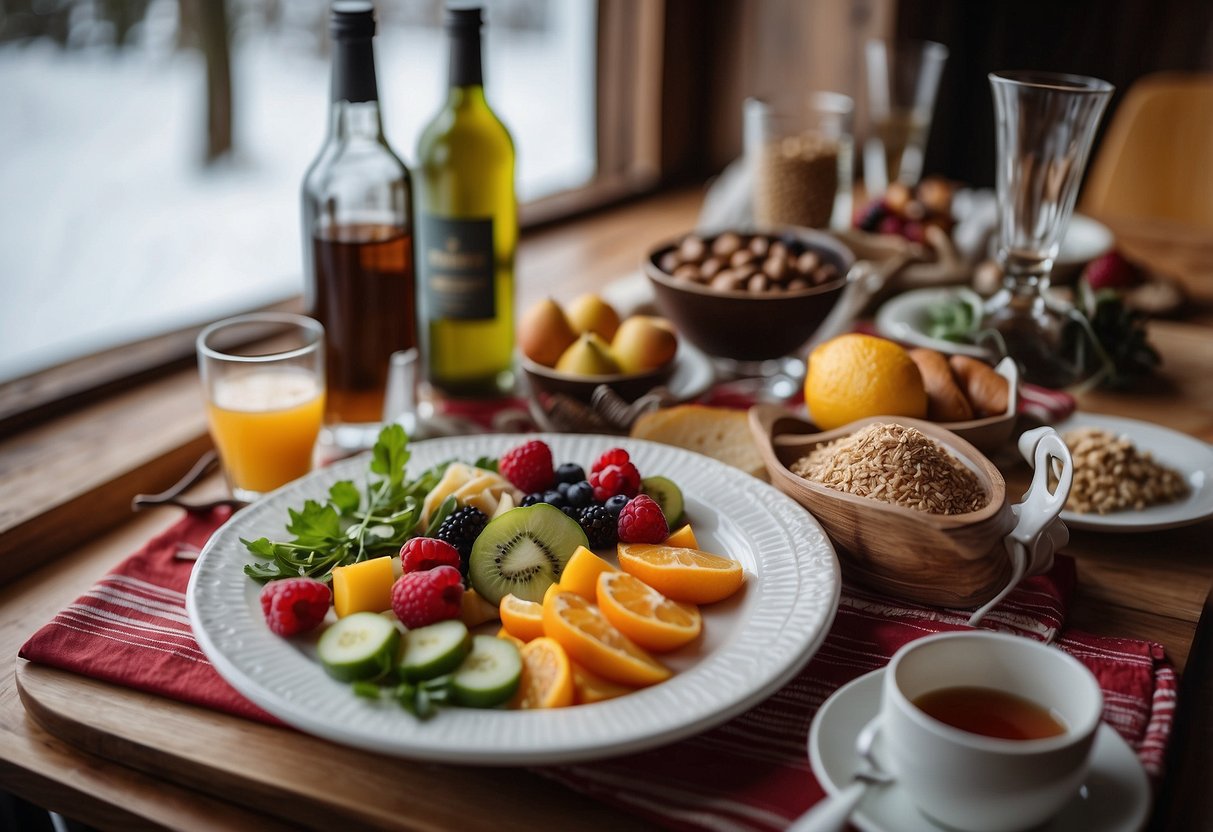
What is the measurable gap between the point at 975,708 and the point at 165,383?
3.96 feet

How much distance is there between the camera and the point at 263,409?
1088mm

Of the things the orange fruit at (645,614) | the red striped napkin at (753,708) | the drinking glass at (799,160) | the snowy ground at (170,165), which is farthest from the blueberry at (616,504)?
the drinking glass at (799,160)

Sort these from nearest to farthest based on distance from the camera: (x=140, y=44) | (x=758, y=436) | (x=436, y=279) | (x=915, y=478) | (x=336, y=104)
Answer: (x=915, y=478), (x=758, y=436), (x=336, y=104), (x=436, y=279), (x=140, y=44)

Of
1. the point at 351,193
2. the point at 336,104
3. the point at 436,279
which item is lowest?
the point at 436,279

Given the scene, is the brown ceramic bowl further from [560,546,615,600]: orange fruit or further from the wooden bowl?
[560,546,615,600]: orange fruit

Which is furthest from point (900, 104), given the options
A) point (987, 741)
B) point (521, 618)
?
point (987, 741)

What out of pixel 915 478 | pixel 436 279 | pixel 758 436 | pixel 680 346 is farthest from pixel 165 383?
pixel 915 478

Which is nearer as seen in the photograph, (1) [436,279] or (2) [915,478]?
(2) [915,478]

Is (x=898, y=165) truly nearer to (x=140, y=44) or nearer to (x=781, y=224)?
(x=781, y=224)

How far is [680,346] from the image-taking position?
1.49m

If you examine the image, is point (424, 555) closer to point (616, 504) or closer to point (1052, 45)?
point (616, 504)

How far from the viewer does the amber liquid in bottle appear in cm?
122

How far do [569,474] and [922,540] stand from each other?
0.35 meters

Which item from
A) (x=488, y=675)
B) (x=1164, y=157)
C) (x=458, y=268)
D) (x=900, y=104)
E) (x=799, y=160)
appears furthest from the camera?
(x=1164, y=157)
